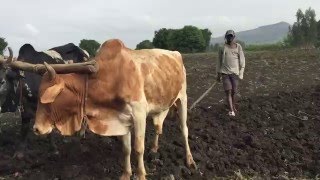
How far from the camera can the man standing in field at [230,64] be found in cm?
1023

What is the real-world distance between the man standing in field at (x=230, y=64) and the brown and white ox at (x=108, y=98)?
334 cm

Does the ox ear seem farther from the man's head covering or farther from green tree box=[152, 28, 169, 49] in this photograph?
green tree box=[152, 28, 169, 49]

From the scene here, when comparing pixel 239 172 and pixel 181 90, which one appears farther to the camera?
pixel 181 90

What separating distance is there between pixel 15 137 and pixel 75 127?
284cm

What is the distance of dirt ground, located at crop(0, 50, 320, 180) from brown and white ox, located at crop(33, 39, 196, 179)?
31.1 inches

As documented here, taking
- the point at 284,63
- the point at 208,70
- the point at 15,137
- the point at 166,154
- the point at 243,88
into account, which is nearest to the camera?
the point at 166,154

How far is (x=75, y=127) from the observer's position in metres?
6.41

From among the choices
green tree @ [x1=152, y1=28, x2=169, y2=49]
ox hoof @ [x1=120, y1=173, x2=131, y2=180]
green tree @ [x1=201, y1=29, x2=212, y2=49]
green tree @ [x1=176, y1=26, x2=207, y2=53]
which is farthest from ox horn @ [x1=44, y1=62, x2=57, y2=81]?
green tree @ [x1=201, y1=29, x2=212, y2=49]

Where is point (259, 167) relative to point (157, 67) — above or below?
below

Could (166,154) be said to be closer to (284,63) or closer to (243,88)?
(243,88)

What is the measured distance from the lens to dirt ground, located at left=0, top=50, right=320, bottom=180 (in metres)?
7.36

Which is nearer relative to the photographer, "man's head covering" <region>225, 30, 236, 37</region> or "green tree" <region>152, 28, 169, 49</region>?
"man's head covering" <region>225, 30, 236, 37</region>

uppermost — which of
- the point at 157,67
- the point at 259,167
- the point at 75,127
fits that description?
the point at 157,67

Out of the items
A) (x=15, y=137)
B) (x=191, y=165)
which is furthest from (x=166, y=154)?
(x=15, y=137)
